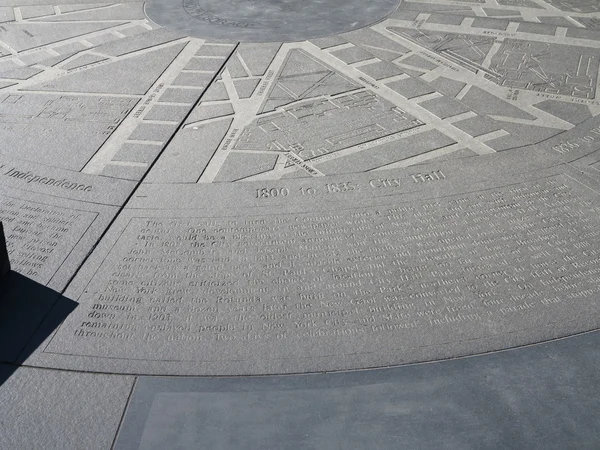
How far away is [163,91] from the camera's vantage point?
1180 centimetres

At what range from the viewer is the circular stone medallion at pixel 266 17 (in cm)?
1392

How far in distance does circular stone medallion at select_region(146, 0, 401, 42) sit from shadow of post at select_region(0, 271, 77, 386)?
7.25 meters

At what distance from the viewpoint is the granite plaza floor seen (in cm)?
652

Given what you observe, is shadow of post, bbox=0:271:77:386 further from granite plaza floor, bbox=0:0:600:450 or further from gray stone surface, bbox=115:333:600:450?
gray stone surface, bbox=115:333:600:450

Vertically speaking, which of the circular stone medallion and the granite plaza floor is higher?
the circular stone medallion

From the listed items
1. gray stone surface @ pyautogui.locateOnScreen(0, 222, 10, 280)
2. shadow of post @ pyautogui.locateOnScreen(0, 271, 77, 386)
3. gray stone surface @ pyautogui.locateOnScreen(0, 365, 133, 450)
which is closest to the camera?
gray stone surface @ pyautogui.locateOnScreen(0, 365, 133, 450)

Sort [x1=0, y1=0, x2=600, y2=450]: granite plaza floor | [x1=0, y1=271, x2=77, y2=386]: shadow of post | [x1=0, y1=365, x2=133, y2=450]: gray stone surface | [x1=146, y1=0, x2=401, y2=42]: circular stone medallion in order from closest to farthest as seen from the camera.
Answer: [x1=0, y1=365, x2=133, y2=450]: gray stone surface → [x1=0, y1=0, x2=600, y2=450]: granite plaza floor → [x1=0, y1=271, x2=77, y2=386]: shadow of post → [x1=146, y1=0, x2=401, y2=42]: circular stone medallion

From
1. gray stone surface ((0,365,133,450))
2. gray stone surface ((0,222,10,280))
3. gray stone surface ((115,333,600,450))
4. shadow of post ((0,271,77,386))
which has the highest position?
gray stone surface ((0,222,10,280))

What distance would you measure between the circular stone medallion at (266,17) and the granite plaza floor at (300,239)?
0.50 feet

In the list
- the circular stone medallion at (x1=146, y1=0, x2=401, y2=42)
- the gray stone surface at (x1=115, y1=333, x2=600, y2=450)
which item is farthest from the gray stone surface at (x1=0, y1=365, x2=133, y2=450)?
the circular stone medallion at (x1=146, y1=0, x2=401, y2=42)

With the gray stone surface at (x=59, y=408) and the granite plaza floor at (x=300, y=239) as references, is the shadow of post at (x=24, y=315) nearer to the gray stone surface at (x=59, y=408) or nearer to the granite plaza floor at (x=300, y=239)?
the granite plaza floor at (x=300, y=239)

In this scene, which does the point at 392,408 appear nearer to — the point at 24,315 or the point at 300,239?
the point at 300,239

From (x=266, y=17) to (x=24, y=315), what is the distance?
8948 mm

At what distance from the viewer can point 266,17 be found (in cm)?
1467
